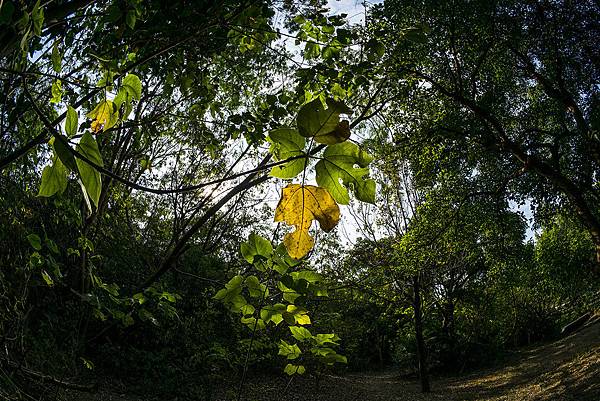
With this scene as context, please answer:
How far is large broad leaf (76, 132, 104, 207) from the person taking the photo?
413 mm

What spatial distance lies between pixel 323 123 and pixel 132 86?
34 centimetres

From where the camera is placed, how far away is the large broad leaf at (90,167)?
413 mm

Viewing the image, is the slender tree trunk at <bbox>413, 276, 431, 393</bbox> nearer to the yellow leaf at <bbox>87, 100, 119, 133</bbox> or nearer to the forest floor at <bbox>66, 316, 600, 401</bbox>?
the forest floor at <bbox>66, 316, 600, 401</bbox>

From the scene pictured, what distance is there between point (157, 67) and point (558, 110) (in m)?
9.07

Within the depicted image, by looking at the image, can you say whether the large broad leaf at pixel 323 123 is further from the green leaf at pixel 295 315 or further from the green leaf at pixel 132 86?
the green leaf at pixel 295 315

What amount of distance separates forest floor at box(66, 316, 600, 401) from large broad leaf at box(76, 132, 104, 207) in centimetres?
661

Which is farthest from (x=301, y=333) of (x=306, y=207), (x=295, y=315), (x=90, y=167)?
(x=90, y=167)

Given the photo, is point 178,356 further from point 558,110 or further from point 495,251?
point 558,110

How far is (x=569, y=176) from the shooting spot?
352 inches

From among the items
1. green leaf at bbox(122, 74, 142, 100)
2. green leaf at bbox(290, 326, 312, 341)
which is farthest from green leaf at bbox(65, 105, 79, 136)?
green leaf at bbox(290, 326, 312, 341)

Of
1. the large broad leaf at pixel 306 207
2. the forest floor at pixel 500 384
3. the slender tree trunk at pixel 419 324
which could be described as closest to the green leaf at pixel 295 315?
the large broad leaf at pixel 306 207

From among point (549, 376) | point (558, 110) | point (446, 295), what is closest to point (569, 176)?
point (558, 110)

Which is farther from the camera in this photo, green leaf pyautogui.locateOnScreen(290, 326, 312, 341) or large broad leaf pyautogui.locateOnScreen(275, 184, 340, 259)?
green leaf pyautogui.locateOnScreen(290, 326, 312, 341)

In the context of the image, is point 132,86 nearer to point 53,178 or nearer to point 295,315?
point 53,178
